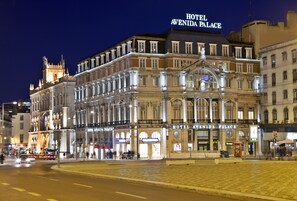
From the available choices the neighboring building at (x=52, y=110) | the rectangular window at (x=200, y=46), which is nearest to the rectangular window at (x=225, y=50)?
the rectangular window at (x=200, y=46)

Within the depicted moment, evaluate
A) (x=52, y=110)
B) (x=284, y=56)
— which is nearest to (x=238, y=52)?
(x=284, y=56)

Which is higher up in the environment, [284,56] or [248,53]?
[248,53]

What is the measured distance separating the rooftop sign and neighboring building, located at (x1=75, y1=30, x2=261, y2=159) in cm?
177

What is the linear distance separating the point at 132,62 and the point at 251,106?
1084 inches

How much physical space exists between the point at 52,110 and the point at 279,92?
63674 mm

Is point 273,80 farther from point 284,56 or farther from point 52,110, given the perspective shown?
point 52,110

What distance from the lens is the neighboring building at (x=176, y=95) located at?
3834 inches

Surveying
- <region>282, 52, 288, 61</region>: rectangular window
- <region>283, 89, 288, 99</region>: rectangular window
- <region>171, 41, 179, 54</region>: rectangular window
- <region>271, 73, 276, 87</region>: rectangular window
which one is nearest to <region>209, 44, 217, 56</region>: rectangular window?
<region>171, 41, 179, 54</region>: rectangular window

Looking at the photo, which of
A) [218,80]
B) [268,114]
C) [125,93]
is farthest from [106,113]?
[268,114]

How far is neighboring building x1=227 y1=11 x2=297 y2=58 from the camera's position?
10794 cm

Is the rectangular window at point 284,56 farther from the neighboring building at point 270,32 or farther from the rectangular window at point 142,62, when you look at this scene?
the rectangular window at point 142,62

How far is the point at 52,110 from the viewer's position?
13788cm

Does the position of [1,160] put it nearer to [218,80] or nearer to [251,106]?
[218,80]

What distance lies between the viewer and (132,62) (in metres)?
96.3
